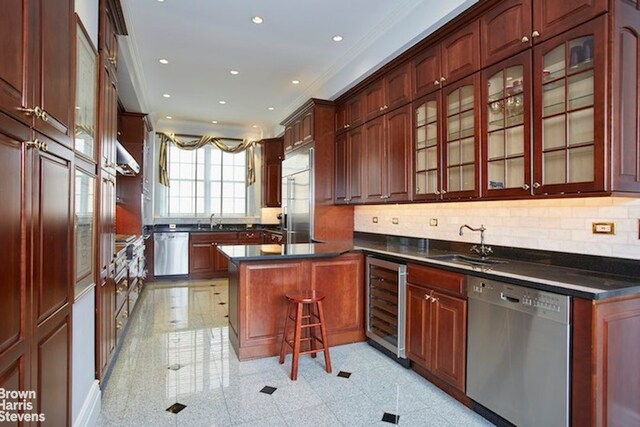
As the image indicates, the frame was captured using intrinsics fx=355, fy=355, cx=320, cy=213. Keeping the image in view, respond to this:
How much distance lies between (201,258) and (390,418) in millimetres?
5489

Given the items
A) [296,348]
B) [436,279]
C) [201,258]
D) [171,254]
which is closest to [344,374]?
[296,348]

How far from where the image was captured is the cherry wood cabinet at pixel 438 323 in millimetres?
2424

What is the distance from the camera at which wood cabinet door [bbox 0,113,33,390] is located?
1.12m

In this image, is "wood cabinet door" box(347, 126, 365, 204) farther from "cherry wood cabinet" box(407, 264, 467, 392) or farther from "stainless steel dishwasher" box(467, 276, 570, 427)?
"stainless steel dishwasher" box(467, 276, 570, 427)

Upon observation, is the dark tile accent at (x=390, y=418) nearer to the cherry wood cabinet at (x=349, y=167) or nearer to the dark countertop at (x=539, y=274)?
the dark countertop at (x=539, y=274)

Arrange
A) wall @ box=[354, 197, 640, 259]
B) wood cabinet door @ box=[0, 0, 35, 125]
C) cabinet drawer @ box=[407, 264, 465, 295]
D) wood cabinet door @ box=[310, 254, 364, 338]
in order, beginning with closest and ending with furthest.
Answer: wood cabinet door @ box=[0, 0, 35, 125]
wall @ box=[354, 197, 640, 259]
cabinet drawer @ box=[407, 264, 465, 295]
wood cabinet door @ box=[310, 254, 364, 338]

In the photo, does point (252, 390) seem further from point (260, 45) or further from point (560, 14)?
point (260, 45)

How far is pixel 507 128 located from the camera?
2438 mm

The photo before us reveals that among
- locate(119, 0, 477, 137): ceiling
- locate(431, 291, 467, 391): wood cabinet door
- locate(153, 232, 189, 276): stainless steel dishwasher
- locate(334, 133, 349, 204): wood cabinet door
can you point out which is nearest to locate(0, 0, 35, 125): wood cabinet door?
locate(119, 0, 477, 137): ceiling

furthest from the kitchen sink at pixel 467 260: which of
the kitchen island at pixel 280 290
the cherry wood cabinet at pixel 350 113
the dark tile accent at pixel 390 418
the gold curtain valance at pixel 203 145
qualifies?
the gold curtain valance at pixel 203 145

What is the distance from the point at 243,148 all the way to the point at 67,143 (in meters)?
6.32

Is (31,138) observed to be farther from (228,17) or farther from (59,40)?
(228,17)

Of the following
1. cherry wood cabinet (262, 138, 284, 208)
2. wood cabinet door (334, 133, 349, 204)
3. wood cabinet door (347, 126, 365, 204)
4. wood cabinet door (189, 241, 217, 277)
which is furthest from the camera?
cherry wood cabinet (262, 138, 284, 208)

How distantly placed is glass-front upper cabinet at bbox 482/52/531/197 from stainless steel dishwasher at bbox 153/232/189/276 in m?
5.79
